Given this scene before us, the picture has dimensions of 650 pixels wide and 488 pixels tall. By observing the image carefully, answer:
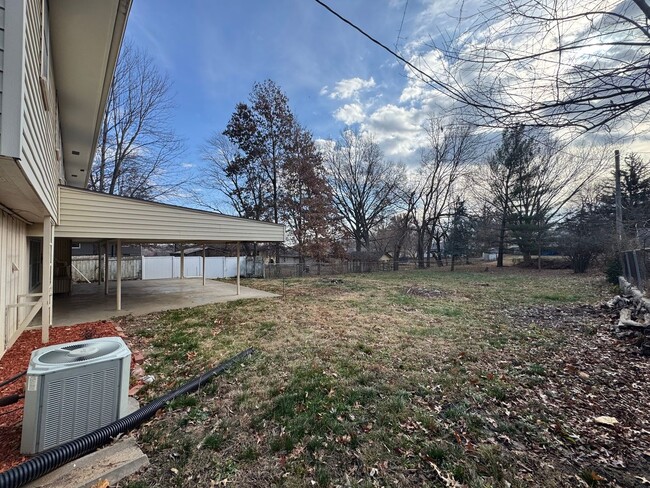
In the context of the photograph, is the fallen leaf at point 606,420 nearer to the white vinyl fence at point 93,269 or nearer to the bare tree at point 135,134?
the white vinyl fence at point 93,269

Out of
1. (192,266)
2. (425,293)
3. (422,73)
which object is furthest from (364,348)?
(192,266)

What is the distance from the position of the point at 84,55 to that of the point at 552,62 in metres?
5.87

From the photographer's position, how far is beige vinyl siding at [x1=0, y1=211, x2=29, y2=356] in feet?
11.9

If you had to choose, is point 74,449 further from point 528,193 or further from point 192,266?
point 528,193

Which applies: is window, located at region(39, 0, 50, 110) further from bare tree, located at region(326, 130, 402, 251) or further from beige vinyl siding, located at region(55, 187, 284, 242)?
bare tree, located at region(326, 130, 402, 251)

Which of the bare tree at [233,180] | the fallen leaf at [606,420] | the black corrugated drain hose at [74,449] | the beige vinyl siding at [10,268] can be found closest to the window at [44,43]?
the beige vinyl siding at [10,268]

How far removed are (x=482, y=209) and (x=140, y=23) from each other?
88.6 feet

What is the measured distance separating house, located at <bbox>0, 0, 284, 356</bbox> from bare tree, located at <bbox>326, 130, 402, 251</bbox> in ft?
64.9

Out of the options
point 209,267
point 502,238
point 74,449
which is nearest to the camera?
point 74,449

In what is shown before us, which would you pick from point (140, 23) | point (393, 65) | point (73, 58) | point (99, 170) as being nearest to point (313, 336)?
point (393, 65)

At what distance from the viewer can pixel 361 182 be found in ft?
91.2

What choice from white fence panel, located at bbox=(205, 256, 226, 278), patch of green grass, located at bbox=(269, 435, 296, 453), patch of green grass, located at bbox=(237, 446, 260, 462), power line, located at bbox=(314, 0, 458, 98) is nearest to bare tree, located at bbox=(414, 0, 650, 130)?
power line, located at bbox=(314, 0, 458, 98)

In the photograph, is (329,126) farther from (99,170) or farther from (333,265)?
(99,170)

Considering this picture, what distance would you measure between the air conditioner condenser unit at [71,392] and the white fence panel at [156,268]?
1517cm
